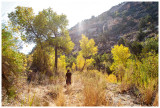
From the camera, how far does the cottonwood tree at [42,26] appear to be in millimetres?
10508

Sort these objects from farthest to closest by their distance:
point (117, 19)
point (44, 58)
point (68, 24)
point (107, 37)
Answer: point (117, 19) < point (107, 37) < point (68, 24) < point (44, 58)

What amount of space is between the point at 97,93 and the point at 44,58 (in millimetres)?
8035

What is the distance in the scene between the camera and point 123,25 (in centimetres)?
8006

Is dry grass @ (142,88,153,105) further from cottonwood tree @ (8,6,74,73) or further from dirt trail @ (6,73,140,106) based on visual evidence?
cottonwood tree @ (8,6,74,73)

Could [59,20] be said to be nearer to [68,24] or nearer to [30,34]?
[68,24]

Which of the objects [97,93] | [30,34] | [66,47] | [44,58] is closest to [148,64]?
[97,93]

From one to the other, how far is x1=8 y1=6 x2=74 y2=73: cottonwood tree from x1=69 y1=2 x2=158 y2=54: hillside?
47.8 meters

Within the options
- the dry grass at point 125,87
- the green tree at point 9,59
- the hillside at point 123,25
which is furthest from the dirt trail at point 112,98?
the hillside at point 123,25

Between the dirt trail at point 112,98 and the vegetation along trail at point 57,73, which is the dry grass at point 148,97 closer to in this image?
the vegetation along trail at point 57,73

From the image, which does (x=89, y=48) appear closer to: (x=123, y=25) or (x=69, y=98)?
(x=69, y=98)

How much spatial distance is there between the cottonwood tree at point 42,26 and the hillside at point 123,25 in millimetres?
47761

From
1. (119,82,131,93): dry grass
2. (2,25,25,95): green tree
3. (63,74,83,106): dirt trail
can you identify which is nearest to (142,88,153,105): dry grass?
(119,82,131,93): dry grass

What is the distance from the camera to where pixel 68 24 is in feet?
42.6

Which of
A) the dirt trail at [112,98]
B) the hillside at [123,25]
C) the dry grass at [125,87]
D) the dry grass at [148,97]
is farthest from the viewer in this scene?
the hillside at [123,25]
